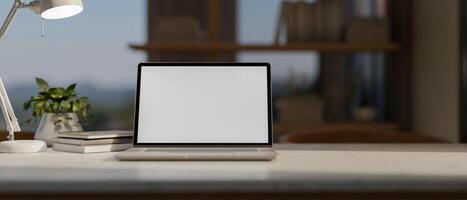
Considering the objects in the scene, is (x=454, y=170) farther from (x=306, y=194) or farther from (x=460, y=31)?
(x=460, y=31)

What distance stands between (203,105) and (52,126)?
1.46 feet

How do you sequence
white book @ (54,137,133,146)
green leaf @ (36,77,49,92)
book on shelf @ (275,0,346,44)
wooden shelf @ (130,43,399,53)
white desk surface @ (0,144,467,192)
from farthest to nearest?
book on shelf @ (275,0,346,44) → wooden shelf @ (130,43,399,53) → green leaf @ (36,77,49,92) → white book @ (54,137,133,146) → white desk surface @ (0,144,467,192)

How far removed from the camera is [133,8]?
3.78 metres

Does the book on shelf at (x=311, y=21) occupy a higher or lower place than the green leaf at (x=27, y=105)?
higher

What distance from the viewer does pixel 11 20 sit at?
5.60 ft

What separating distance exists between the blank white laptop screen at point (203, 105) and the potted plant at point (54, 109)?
25cm

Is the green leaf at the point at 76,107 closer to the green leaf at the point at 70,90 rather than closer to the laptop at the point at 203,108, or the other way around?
the green leaf at the point at 70,90

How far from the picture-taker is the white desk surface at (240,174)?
118 centimetres

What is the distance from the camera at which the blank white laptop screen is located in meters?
1.63

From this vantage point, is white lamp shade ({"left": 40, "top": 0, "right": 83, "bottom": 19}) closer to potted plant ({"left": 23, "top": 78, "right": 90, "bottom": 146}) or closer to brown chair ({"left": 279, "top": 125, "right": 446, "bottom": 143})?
potted plant ({"left": 23, "top": 78, "right": 90, "bottom": 146})

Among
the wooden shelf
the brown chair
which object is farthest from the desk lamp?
the wooden shelf

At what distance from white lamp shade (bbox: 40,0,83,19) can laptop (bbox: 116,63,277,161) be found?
24 centimetres

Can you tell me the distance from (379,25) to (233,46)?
0.86 m

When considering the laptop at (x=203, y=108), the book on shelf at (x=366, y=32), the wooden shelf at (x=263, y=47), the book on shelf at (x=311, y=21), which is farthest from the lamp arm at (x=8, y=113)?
the book on shelf at (x=366, y=32)
